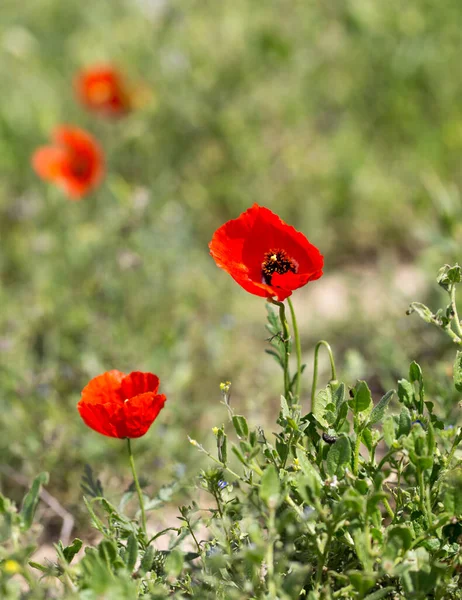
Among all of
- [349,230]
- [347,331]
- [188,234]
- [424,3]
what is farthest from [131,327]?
[424,3]

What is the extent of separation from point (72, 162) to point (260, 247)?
192 cm

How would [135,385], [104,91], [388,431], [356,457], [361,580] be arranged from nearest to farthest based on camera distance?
[361,580], [388,431], [356,457], [135,385], [104,91]

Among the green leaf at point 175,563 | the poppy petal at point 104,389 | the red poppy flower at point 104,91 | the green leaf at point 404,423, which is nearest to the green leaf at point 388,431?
the green leaf at point 404,423

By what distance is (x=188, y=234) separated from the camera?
325 cm

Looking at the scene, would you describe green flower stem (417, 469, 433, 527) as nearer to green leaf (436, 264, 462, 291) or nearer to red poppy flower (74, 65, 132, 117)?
green leaf (436, 264, 462, 291)

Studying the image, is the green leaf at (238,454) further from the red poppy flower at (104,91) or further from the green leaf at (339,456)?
the red poppy flower at (104,91)

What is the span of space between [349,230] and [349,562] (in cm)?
233

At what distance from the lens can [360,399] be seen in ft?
4.52

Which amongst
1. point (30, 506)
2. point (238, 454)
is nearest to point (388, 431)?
point (238, 454)

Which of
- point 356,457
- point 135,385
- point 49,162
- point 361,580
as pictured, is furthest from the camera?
point 49,162

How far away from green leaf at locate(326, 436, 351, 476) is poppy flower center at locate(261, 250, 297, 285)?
0.43m

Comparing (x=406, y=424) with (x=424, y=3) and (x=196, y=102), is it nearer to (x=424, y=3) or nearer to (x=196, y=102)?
(x=196, y=102)

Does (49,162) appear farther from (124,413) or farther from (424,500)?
(424,500)

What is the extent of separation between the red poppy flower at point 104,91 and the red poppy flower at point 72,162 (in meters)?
0.35
